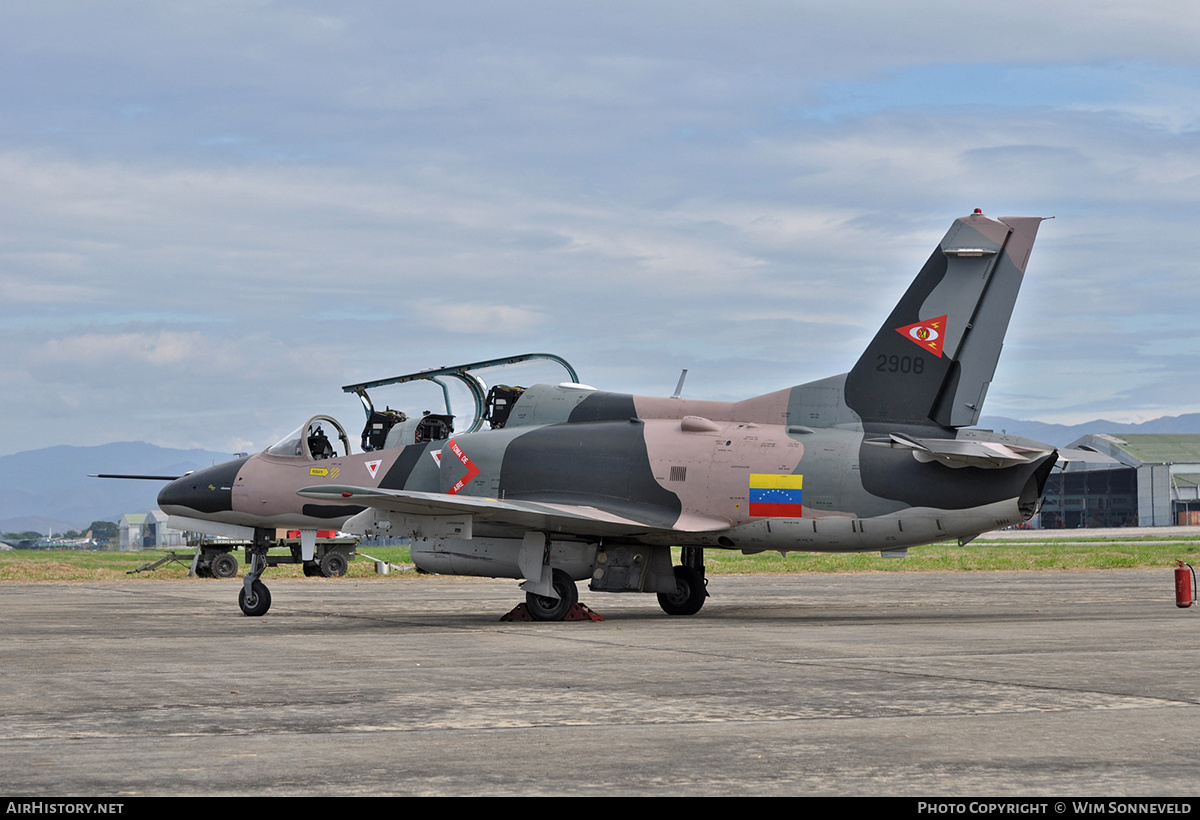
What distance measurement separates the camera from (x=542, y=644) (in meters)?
15.1

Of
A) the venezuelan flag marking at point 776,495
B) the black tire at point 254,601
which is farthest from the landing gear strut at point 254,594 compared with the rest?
the venezuelan flag marking at point 776,495

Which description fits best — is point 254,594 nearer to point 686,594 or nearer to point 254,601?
point 254,601

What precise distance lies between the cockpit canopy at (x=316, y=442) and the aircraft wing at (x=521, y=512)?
2999 mm

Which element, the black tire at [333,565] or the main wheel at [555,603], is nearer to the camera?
the main wheel at [555,603]

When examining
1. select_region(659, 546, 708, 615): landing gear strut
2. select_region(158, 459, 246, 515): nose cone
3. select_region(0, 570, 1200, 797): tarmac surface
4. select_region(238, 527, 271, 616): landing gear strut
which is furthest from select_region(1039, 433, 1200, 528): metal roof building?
select_region(0, 570, 1200, 797): tarmac surface

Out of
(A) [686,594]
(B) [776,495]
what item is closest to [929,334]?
(B) [776,495]

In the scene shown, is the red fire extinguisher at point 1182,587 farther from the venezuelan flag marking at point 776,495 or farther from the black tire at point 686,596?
the black tire at point 686,596

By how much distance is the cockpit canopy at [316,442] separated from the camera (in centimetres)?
2183

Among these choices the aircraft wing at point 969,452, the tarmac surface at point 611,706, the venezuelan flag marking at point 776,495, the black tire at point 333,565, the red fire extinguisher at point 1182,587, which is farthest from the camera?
the black tire at point 333,565

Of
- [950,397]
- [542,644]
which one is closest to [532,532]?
[542,644]

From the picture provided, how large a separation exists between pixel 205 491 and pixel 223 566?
22548 mm

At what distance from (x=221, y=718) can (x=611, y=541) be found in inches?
441

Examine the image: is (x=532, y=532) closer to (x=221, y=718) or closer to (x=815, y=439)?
(x=815, y=439)

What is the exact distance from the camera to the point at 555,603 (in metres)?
19.2
